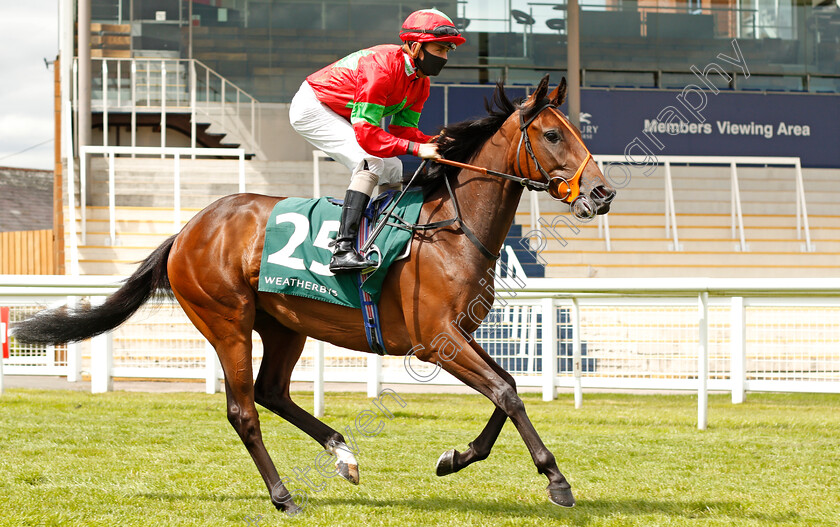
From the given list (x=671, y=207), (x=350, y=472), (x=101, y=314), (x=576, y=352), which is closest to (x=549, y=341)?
(x=576, y=352)

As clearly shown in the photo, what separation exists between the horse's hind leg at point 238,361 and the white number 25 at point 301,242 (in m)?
0.30

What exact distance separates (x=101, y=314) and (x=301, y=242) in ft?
3.82

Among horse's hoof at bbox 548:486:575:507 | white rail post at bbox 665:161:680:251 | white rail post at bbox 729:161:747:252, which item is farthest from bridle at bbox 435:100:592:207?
white rail post at bbox 729:161:747:252

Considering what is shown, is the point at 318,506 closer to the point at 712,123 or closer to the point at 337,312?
the point at 337,312

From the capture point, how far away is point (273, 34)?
43.8 ft

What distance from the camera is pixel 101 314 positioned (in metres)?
4.14

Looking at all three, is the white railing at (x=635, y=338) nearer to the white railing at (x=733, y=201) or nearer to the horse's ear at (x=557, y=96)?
the horse's ear at (x=557, y=96)

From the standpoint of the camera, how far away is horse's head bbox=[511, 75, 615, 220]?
10.4ft

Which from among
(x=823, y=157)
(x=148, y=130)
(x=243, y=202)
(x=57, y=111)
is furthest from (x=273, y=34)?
(x=243, y=202)

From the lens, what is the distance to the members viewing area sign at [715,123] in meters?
12.9

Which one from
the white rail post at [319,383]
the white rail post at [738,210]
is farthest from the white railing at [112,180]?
the white rail post at [738,210]

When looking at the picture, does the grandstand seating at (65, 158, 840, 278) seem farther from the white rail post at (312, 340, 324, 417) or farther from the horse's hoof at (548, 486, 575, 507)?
the horse's hoof at (548, 486, 575, 507)

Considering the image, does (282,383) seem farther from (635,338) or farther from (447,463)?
(635,338)

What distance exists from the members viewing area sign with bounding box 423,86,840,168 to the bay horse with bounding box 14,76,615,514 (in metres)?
9.17
